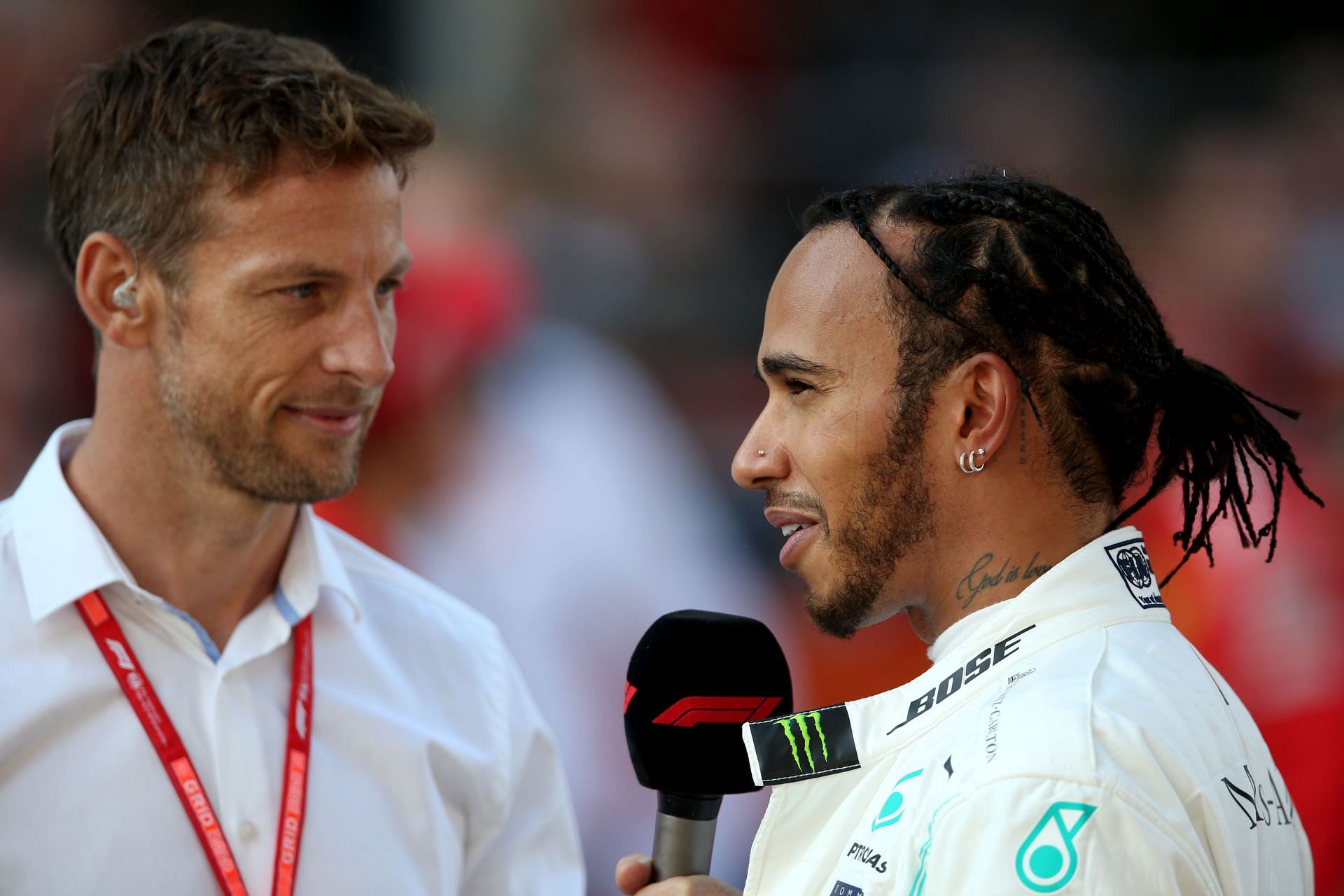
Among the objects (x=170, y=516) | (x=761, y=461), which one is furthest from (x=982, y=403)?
(x=170, y=516)

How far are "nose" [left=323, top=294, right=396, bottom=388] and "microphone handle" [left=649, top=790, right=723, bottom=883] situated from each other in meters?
0.98

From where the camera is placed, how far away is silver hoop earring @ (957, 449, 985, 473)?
1.79 metres

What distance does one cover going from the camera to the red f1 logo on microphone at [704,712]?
1.85 m

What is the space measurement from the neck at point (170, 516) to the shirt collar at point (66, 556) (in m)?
0.05

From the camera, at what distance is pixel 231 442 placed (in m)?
2.38

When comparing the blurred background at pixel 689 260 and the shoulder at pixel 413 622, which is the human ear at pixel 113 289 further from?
the blurred background at pixel 689 260

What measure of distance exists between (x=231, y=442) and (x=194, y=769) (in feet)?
1.86

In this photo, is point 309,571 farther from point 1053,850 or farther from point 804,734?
point 1053,850

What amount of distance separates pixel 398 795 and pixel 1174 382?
142 cm

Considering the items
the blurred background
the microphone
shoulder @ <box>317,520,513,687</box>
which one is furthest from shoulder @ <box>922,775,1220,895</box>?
the blurred background

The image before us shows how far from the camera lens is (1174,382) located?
191 centimetres

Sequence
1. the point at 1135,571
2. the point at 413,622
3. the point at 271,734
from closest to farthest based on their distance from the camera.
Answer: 1. the point at 1135,571
2. the point at 271,734
3. the point at 413,622

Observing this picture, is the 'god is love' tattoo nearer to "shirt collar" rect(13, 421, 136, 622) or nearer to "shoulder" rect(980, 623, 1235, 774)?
"shoulder" rect(980, 623, 1235, 774)

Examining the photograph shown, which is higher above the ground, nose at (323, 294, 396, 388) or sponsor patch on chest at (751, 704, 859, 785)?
nose at (323, 294, 396, 388)
